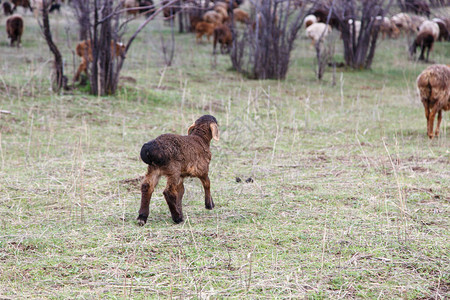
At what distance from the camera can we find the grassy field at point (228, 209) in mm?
3363

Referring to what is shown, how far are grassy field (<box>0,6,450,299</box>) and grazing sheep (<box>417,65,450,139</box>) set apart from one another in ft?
1.69

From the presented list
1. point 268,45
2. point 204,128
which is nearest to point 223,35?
point 268,45

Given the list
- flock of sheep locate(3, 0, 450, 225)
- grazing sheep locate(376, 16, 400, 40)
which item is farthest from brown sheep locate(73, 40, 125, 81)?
grazing sheep locate(376, 16, 400, 40)

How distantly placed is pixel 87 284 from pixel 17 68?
10368 millimetres

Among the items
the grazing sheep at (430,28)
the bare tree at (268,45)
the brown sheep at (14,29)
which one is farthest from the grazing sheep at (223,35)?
the grazing sheep at (430,28)

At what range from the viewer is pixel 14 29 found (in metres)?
16.6

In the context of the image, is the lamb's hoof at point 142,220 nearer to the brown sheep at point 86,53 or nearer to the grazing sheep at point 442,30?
the brown sheep at point 86,53

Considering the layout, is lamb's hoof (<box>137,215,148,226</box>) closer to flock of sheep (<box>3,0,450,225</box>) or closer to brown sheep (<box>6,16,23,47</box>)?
flock of sheep (<box>3,0,450,225</box>)

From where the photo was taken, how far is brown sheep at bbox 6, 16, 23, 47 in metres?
16.4

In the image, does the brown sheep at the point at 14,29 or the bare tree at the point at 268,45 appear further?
the brown sheep at the point at 14,29

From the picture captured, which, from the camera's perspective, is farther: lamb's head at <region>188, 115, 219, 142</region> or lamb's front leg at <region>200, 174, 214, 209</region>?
lamb's head at <region>188, 115, 219, 142</region>

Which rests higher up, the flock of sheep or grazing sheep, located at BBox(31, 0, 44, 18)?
grazing sheep, located at BBox(31, 0, 44, 18)

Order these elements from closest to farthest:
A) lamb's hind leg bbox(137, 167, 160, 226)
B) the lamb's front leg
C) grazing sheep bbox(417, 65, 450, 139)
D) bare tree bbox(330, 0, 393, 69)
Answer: lamb's hind leg bbox(137, 167, 160, 226) < the lamb's front leg < grazing sheep bbox(417, 65, 450, 139) < bare tree bbox(330, 0, 393, 69)

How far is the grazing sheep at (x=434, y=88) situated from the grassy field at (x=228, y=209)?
1.69ft
